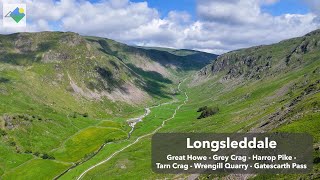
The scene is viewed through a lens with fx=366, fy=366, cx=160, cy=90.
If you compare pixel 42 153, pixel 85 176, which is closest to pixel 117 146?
pixel 42 153

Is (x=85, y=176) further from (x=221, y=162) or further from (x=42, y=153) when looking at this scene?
(x=221, y=162)

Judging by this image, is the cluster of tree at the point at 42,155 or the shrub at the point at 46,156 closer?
the shrub at the point at 46,156

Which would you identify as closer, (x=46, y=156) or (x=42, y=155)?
(x=46, y=156)

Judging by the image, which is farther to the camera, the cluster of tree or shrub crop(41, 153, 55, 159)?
the cluster of tree

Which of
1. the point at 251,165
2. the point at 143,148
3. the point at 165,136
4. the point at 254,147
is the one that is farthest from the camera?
the point at 165,136

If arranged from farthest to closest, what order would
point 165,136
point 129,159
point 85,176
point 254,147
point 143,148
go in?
point 165,136 → point 143,148 → point 129,159 → point 85,176 → point 254,147

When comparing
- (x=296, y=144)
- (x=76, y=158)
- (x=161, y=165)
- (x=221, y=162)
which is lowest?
(x=76, y=158)

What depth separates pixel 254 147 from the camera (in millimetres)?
79125

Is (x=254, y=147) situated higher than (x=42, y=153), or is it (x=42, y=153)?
(x=254, y=147)

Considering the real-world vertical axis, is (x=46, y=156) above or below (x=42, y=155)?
above

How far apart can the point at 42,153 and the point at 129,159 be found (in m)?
59.4

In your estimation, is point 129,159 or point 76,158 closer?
point 129,159

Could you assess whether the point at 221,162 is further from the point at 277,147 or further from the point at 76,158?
the point at 76,158

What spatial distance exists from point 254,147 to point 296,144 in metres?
8.83
